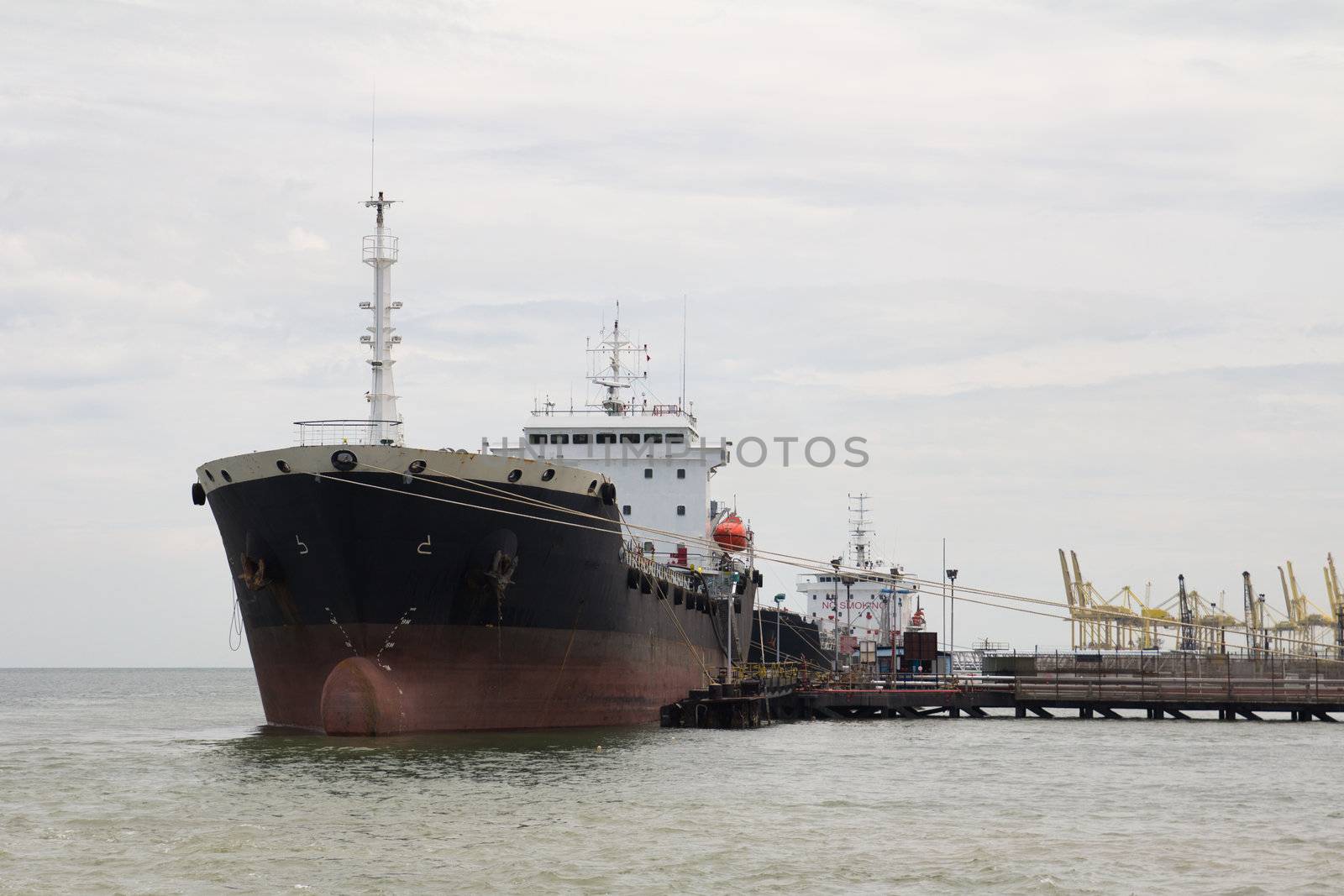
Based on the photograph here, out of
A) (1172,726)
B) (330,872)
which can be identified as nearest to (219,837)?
(330,872)

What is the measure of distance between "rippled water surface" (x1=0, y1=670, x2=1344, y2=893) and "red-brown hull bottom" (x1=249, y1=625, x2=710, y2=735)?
1.70ft

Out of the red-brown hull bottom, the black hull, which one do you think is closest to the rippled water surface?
the red-brown hull bottom

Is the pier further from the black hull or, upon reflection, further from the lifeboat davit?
the black hull

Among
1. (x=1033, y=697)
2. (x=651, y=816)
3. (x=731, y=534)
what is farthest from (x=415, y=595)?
(x=1033, y=697)

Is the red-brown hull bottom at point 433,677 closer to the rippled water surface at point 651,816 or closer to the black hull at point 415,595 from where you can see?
the black hull at point 415,595

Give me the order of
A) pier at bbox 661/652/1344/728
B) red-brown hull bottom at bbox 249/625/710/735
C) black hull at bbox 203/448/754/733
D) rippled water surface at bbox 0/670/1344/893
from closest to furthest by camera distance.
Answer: rippled water surface at bbox 0/670/1344/893
black hull at bbox 203/448/754/733
red-brown hull bottom at bbox 249/625/710/735
pier at bbox 661/652/1344/728

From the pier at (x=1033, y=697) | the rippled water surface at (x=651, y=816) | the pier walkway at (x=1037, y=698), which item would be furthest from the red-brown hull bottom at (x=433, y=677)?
the pier walkway at (x=1037, y=698)

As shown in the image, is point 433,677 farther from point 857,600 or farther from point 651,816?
point 857,600

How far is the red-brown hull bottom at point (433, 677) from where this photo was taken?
25609 millimetres

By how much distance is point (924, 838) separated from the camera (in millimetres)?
17469

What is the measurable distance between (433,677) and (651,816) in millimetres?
8463

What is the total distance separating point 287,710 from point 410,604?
4356mm

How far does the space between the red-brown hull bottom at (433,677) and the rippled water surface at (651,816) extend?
52cm

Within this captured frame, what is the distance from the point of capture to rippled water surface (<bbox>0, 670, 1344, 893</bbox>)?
587 inches
